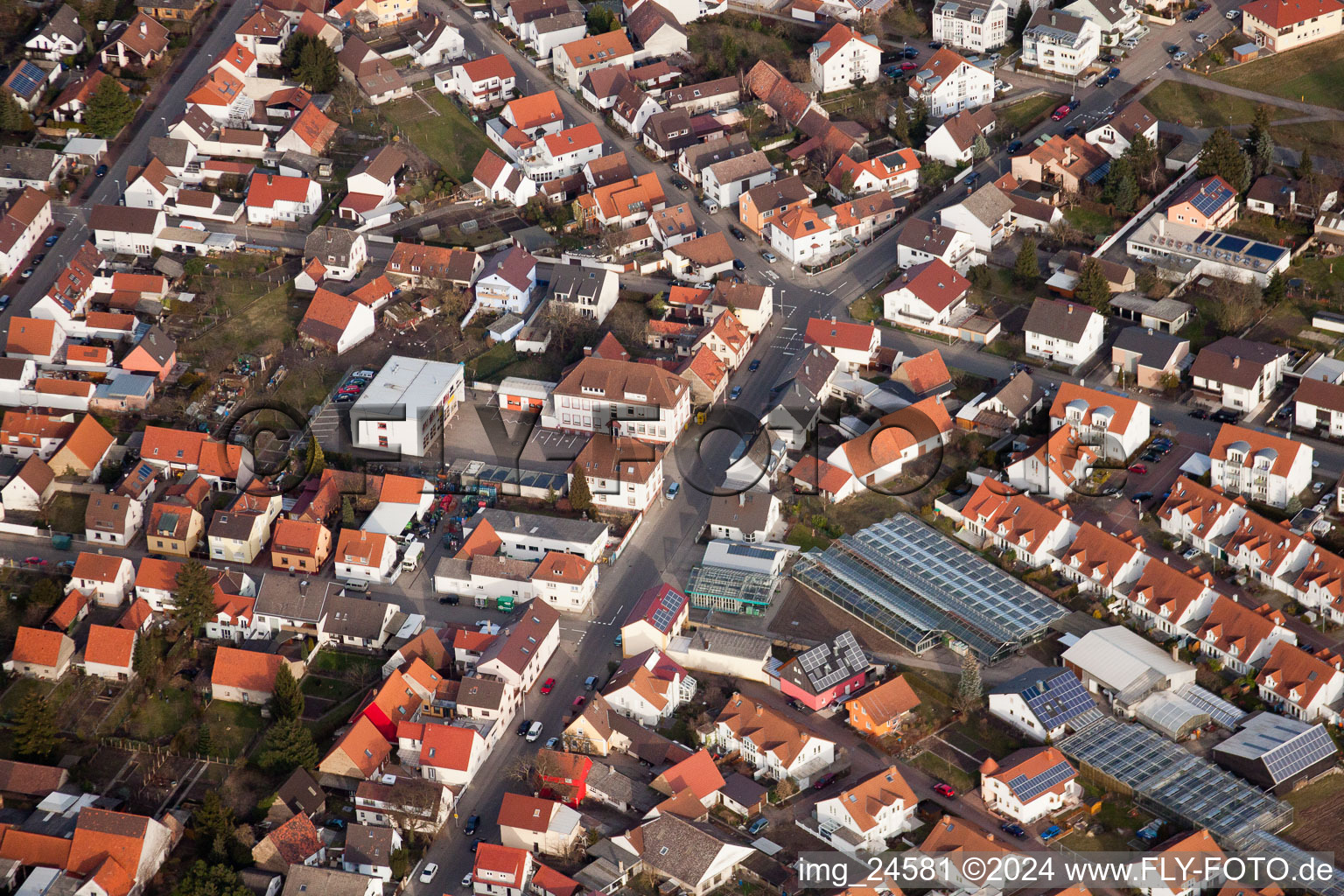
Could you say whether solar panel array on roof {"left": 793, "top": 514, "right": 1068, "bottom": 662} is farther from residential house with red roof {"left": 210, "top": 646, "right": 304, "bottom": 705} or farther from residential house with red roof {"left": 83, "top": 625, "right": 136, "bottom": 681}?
residential house with red roof {"left": 83, "top": 625, "right": 136, "bottom": 681}

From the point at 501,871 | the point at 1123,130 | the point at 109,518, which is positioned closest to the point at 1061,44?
the point at 1123,130

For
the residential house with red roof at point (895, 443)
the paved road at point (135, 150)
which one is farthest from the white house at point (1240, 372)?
the paved road at point (135, 150)

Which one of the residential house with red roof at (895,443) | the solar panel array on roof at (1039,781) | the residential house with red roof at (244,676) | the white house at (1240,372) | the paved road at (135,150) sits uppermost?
the white house at (1240,372)

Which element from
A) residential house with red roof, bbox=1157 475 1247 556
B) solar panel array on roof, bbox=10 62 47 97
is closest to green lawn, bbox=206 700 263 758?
residential house with red roof, bbox=1157 475 1247 556

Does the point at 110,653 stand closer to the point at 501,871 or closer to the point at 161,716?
the point at 161,716

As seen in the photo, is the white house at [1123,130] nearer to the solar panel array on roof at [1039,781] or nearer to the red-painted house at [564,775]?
the solar panel array on roof at [1039,781]
